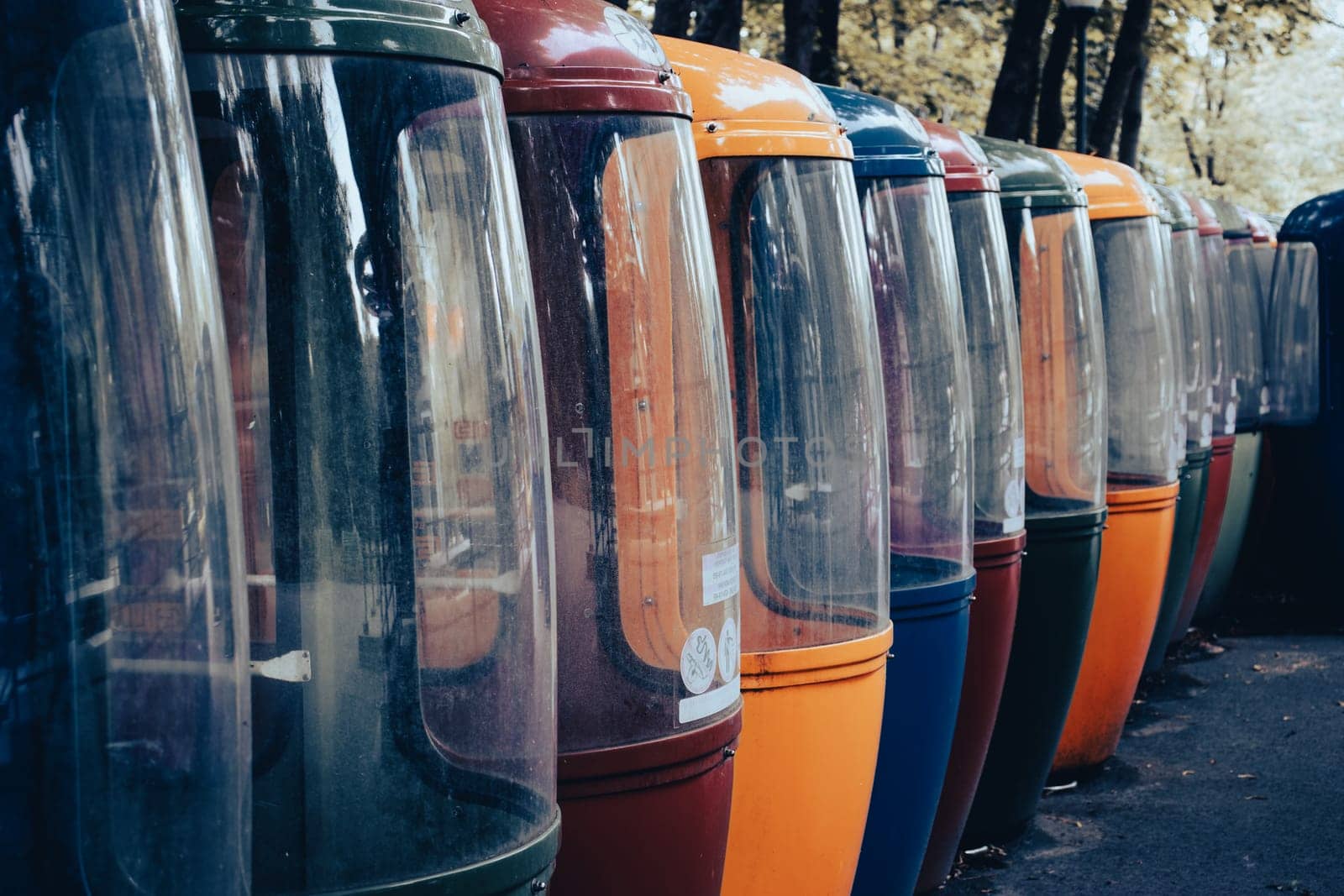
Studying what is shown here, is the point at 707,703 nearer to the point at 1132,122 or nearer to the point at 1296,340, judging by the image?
the point at 1296,340

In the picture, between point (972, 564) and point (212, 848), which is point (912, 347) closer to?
point (972, 564)

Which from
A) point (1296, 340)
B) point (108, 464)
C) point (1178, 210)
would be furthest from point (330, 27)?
point (1296, 340)

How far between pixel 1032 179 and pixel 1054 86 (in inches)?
299

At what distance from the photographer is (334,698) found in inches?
94.1

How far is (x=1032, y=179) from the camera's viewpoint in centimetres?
632

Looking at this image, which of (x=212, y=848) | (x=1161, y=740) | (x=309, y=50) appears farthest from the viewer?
(x=1161, y=740)

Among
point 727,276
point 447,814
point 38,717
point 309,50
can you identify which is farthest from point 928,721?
point 38,717

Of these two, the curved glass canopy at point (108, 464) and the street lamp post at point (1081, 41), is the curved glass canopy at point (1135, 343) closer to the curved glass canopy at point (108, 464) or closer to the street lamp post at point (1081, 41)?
the street lamp post at point (1081, 41)

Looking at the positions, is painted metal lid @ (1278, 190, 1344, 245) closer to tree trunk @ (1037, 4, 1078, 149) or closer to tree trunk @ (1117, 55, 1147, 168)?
tree trunk @ (1037, 4, 1078, 149)

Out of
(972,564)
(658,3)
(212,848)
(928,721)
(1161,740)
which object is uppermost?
(658,3)

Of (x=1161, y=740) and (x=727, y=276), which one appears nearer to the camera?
(x=727, y=276)

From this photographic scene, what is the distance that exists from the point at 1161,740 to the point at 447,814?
6469 mm

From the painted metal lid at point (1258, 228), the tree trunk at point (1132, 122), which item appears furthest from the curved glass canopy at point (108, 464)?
the tree trunk at point (1132, 122)

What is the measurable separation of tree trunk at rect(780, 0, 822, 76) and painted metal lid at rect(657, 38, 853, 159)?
202 inches
